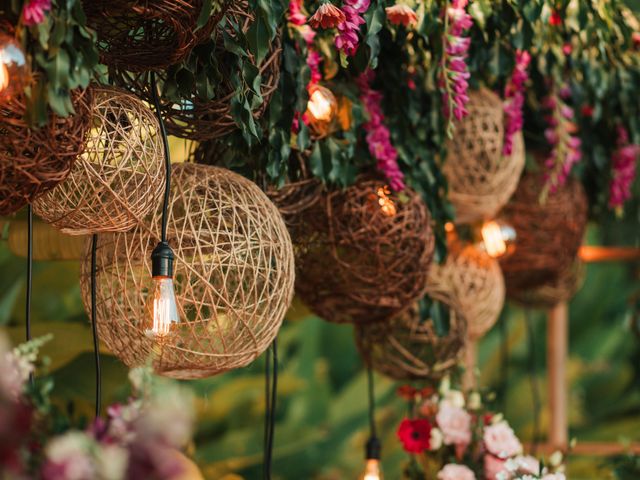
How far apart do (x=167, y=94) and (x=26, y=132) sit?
423 millimetres

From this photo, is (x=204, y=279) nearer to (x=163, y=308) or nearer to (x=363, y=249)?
(x=163, y=308)

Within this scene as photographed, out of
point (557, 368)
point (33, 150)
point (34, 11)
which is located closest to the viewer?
point (34, 11)

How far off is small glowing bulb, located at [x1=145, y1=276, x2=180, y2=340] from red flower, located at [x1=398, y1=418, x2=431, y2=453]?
1147 millimetres

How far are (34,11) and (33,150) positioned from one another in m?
0.22

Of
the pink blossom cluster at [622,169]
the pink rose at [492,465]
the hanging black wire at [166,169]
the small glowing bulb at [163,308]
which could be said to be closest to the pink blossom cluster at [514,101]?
the pink blossom cluster at [622,169]

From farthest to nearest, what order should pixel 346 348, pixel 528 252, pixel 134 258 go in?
1. pixel 346 348
2. pixel 528 252
3. pixel 134 258

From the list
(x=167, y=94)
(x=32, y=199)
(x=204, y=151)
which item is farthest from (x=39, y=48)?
(x=204, y=151)

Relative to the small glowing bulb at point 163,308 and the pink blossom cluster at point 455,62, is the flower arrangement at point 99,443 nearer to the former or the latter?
the small glowing bulb at point 163,308

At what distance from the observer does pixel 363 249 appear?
2.23 metres

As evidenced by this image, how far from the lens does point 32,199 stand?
5.17 ft

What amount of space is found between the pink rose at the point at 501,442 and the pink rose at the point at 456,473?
0.25 feet

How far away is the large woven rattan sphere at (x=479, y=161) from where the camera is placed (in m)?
2.60

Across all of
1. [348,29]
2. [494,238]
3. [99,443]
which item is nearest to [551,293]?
[494,238]

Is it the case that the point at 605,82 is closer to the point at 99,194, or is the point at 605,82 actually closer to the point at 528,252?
the point at 528,252
